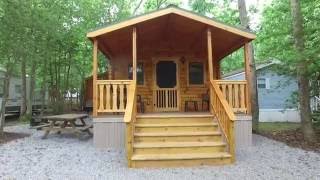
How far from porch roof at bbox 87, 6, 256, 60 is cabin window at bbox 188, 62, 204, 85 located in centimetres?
47

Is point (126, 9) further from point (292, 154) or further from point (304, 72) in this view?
point (292, 154)

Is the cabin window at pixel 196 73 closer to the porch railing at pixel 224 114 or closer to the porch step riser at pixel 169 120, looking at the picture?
the porch railing at pixel 224 114

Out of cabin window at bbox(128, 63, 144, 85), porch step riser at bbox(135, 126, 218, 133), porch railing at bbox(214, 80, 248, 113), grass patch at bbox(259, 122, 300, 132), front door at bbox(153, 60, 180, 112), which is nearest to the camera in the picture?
porch step riser at bbox(135, 126, 218, 133)

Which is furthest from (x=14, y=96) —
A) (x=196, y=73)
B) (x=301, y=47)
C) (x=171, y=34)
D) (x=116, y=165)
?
(x=301, y=47)

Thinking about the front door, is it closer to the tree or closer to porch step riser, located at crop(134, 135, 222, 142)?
the tree

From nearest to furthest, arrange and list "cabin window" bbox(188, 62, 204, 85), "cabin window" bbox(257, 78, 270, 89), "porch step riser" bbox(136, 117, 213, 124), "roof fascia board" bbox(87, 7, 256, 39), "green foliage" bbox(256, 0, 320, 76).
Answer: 1. "porch step riser" bbox(136, 117, 213, 124)
2. "roof fascia board" bbox(87, 7, 256, 39)
3. "green foliage" bbox(256, 0, 320, 76)
4. "cabin window" bbox(188, 62, 204, 85)
5. "cabin window" bbox(257, 78, 270, 89)

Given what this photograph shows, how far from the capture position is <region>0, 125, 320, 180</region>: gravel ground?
6.00m

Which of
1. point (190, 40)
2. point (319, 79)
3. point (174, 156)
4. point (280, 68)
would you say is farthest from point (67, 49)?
point (174, 156)

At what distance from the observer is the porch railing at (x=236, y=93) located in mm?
8992

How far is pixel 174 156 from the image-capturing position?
22.6 ft

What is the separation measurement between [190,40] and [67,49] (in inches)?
426

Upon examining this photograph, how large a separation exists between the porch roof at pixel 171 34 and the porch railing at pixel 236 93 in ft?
4.07

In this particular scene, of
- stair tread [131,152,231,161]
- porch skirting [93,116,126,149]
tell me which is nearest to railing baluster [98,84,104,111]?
porch skirting [93,116,126,149]

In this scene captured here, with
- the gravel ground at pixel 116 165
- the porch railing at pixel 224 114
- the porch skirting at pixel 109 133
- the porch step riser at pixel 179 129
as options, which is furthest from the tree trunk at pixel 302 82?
the porch step riser at pixel 179 129
